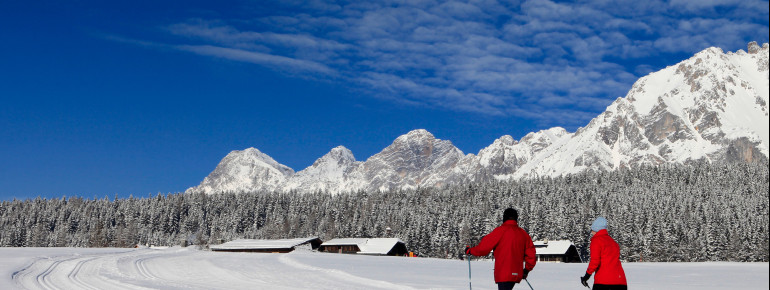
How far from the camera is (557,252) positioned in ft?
292

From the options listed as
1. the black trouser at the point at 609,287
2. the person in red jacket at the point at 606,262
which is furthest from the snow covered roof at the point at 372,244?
the person in red jacket at the point at 606,262

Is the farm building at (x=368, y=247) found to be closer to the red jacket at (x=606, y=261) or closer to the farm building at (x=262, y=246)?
the farm building at (x=262, y=246)

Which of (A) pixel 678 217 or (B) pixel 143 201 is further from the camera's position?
(B) pixel 143 201

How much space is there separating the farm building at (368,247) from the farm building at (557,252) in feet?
66.9

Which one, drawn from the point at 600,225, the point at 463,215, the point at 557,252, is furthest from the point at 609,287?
the point at 463,215

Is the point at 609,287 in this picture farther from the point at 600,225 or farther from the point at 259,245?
the point at 259,245

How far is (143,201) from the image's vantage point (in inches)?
6929

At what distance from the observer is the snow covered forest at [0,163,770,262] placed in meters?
93.9

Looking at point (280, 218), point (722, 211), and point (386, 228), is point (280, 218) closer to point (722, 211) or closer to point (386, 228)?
point (386, 228)

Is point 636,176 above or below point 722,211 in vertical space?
above

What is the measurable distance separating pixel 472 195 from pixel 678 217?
201 feet

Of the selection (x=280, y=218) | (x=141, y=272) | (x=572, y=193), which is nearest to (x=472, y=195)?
(x=572, y=193)

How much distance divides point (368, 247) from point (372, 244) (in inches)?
57.2

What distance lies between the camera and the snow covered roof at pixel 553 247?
8919 centimetres
